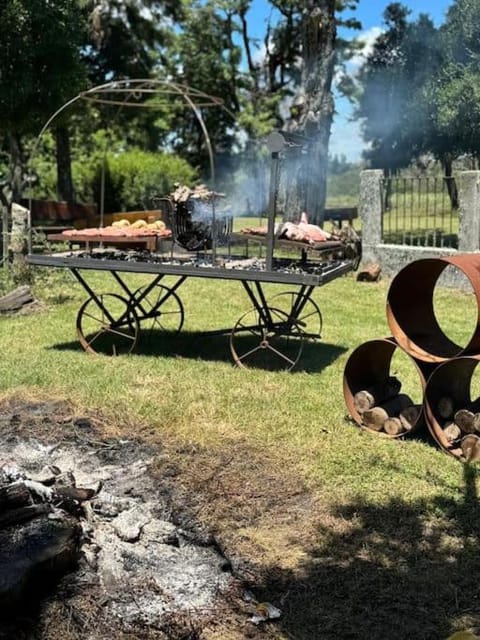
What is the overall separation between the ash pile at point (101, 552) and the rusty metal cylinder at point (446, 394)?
1.89 m

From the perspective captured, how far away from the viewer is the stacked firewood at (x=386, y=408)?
16.9 ft

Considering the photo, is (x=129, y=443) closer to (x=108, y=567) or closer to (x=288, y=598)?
(x=108, y=567)

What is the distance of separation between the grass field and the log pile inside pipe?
0.72 metres

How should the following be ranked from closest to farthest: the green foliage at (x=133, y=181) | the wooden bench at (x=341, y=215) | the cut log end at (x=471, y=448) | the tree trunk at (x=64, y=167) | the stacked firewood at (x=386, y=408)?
the cut log end at (x=471, y=448)
the stacked firewood at (x=386, y=408)
the wooden bench at (x=341, y=215)
the tree trunk at (x=64, y=167)
the green foliage at (x=133, y=181)

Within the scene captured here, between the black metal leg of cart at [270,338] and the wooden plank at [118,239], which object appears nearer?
the black metal leg of cart at [270,338]

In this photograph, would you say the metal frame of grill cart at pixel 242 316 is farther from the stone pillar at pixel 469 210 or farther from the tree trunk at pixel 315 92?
the tree trunk at pixel 315 92

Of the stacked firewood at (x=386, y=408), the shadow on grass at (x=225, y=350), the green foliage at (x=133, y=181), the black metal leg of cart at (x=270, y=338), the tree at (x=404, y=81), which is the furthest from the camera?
the green foliage at (x=133, y=181)

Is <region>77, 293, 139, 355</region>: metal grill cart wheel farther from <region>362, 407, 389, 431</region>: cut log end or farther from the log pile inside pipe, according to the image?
the log pile inside pipe

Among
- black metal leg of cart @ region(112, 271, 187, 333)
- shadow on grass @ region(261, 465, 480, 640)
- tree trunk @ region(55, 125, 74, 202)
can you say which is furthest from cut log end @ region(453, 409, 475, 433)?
tree trunk @ region(55, 125, 74, 202)

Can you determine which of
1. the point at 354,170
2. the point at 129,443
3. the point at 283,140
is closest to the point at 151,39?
the point at 283,140

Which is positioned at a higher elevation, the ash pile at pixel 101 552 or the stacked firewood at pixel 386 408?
the stacked firewood at pixel 386 408

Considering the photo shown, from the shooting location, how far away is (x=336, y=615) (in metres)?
3.17

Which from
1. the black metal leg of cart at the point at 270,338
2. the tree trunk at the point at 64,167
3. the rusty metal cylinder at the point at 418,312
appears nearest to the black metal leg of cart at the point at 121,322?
the black metal leg of cart at the point at 270,338

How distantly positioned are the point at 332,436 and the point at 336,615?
Result: 2089mm
